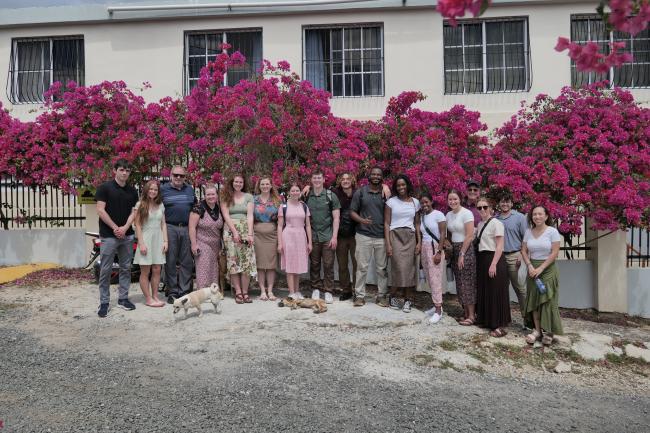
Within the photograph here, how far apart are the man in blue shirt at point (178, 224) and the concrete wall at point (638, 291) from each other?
296 inches

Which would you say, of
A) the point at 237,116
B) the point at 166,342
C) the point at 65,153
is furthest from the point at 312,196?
the point at 65,153

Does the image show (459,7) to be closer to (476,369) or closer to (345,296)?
(476,369)

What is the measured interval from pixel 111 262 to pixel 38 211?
5699 mm

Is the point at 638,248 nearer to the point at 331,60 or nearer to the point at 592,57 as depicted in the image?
the point at 331,60

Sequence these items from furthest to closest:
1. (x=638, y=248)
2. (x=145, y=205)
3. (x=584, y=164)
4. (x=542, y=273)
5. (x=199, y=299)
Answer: (x=638, y=248)
(x=584, y=164)
(x=145, y=205)
(x=199, y=299)
(x=542, y=273)

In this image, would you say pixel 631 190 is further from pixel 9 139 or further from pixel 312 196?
pixel 9 139

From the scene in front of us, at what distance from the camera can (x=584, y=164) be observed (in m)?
8.77

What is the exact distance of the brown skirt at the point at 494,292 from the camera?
258 inches

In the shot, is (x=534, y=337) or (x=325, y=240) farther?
(x=325, y=240)

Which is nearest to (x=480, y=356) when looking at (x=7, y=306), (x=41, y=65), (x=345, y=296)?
(x=345, y=296)

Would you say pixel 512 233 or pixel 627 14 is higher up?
pixel 627 14

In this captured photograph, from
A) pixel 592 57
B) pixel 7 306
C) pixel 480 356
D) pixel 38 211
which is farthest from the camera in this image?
pixel 38 211

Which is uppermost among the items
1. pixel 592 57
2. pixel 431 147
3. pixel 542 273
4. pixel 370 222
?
pixel 431 147

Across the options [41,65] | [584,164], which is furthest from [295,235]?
[41,65]
